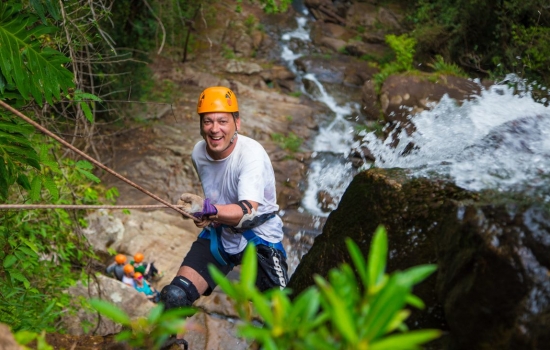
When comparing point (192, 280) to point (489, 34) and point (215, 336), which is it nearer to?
point (215, 336)

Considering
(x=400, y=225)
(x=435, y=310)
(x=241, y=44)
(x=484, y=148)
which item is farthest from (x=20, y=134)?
(x=241, y=44)

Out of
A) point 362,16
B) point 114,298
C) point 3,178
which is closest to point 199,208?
point 3,178

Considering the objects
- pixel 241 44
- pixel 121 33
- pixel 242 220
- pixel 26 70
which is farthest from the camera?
pixel 241 44

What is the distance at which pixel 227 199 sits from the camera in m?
3.77

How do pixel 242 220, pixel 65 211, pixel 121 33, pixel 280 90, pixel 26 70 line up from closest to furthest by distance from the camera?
pixel 26 70 < pixel 242 220 < pixel 65 211 < pixel 121 33 < pixel 280 90

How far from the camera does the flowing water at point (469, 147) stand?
9.66ft

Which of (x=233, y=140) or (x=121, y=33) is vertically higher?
(x=121, y=33)

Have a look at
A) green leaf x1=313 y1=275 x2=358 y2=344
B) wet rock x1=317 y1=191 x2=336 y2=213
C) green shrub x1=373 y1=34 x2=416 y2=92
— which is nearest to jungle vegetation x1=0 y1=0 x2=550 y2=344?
green shrub x1=373 y1=34 x2=416 y2=92

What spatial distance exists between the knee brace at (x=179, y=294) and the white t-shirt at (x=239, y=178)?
1.22 ft

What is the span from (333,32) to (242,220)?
17029 mm

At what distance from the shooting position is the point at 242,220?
344 cm

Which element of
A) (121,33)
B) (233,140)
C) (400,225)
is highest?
(121,33)

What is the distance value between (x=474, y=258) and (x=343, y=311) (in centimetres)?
153

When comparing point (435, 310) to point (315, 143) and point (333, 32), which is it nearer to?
point (315, 143)
